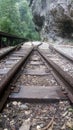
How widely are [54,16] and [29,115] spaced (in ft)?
84.9

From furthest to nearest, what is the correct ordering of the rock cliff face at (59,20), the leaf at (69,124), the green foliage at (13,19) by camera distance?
the rock cliff face at (59,20) < the green foliage at (13,19) < the leaf at (69,124)

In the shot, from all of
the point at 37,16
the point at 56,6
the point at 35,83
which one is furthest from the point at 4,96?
the point at 37,16

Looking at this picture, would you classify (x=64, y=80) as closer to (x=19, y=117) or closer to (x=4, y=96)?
(x=4, y=96)

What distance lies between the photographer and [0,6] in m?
44.2

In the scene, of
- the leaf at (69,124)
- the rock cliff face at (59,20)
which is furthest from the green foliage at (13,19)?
the leaf at (69,124)

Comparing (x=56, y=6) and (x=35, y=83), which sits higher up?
(x=56, y=6)

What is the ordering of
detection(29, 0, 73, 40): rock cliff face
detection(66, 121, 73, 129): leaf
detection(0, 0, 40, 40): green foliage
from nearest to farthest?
detection(66, 121, 73, 129): leaf
detection(0, 0, 40, 40): green foliage
detection(29, 0, 73, 40): rock cliff face

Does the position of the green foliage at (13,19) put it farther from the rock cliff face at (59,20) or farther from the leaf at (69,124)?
the leaf at (69,124)

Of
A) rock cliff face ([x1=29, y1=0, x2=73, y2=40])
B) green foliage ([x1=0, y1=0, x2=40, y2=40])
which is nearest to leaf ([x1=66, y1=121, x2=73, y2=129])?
green foliage ([x1=0, y1=0, x2=40, y2=40])

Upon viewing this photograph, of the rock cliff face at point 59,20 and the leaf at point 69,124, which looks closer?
the leaf at point 69,124

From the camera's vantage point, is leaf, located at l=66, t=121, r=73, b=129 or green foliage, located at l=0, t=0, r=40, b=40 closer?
leaf, located at l=66, t=121, r=73, b=129

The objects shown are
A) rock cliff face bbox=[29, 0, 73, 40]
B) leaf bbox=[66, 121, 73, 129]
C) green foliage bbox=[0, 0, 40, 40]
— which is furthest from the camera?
rock cliff face bbox=[29, 0, 73, 40]

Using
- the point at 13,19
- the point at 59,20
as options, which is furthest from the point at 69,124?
the point at 13,19

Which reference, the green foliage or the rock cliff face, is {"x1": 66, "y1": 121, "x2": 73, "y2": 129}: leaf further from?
the rock cliff face
